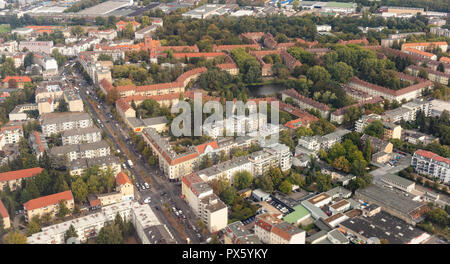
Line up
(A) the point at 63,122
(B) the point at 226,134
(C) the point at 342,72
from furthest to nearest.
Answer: (C) the point at 342,72
(A) the point at 63,122
(B) the point at 226,134

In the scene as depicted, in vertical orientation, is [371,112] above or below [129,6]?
below

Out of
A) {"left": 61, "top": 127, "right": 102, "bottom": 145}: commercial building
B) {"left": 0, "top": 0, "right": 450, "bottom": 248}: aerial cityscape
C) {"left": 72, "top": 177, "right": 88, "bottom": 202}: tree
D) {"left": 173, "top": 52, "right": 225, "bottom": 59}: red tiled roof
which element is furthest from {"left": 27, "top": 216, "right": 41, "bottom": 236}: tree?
{"left": 173, "top": 52, "right": 225, "bottom": 59}: red tiled roof

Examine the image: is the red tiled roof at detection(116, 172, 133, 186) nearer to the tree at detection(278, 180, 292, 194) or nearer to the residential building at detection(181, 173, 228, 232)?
the residential building at detection(181, 173, 228, 232)

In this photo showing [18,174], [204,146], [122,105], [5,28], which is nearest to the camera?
[18,174]

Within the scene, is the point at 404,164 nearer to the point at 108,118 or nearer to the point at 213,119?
the point at 213,119

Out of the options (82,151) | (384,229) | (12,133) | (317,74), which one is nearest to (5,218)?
(82,151)

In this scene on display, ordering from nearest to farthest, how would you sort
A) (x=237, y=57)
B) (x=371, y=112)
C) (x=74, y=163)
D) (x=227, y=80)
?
1. (x=74, y=163)
2. (x=371, y=112)
3. (x=227, y=80)
4. (x=237, y=57)

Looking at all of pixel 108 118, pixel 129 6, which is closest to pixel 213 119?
pixel 108 118

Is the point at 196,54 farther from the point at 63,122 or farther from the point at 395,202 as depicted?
the point at 395,202

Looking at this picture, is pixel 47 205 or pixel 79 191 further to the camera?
pixel 79 191
